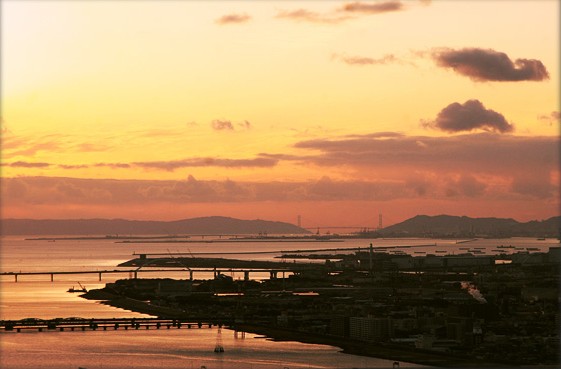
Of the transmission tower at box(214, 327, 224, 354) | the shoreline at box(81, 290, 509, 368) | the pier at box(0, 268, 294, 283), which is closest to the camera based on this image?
the shoreline at box(81, 290, 509, 368)

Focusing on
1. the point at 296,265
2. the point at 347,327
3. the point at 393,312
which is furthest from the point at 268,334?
the point at 296,265

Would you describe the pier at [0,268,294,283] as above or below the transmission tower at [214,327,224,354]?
above

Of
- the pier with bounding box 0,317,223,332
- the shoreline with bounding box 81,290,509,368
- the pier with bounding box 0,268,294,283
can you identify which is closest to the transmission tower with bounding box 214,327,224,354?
the shoreline with bounding box 81,290,509,368

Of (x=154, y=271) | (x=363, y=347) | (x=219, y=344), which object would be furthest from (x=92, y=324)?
(x=154, y=271)

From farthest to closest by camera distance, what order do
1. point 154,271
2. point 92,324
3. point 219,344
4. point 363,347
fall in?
point 154,271
point 92,324
point 219,344
point 363,347

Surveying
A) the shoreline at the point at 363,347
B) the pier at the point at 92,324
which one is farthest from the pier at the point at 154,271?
the pier at the point at 92,324

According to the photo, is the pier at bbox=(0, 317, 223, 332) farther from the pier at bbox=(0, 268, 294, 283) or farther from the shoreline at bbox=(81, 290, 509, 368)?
the pier at bbox=(0, 268, 294, 283)

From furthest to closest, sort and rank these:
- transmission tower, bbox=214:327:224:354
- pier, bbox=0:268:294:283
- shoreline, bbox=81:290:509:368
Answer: pier, bbox=0:268:294:283
transmission tower, bbox=214:327:224:354
shoreline, bbox=81:290:509:368

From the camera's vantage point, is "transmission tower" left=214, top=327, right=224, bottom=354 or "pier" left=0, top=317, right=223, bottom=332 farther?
"pier" left=0, top=317, right=223, bottom=332

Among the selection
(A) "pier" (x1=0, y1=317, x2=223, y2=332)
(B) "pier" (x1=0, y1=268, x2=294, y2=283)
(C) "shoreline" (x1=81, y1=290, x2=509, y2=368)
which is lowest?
(C) "shoreline" (x1=81, y1=290, x2=509, y2=368)

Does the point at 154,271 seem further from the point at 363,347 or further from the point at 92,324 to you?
the point at 363,347

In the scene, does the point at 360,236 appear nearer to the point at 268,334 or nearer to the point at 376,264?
the point at 376,264
